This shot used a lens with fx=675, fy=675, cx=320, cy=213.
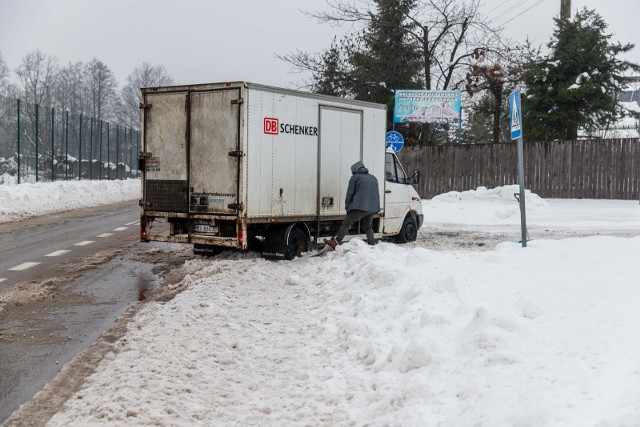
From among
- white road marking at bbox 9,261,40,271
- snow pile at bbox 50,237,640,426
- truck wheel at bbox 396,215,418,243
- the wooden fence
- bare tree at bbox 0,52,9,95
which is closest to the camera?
snow pile at bbox 50,237,640,426

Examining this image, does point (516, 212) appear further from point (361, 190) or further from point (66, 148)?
point (66, 148)

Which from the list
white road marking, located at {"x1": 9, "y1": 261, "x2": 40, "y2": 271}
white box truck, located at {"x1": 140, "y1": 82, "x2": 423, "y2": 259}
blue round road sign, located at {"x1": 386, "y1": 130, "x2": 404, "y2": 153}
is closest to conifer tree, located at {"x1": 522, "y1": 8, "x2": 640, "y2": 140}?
blue round road sign, located at {"x1": 386, "y1": 130, "x2": 404, "y2": 153}

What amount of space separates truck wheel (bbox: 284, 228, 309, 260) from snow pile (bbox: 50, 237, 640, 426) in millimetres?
3482

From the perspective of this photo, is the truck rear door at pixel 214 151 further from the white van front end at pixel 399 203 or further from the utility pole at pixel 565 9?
the utility pole at pixel 565 9

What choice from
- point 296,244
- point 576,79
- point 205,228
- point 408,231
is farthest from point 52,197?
point 576,79

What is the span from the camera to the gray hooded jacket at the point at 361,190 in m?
12.1

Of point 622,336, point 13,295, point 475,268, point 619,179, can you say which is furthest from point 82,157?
point 622,336

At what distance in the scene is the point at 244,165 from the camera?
10.8m

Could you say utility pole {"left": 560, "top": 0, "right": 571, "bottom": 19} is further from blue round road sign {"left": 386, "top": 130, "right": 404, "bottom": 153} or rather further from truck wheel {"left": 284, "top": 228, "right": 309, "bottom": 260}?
truck wheel {"left": 284, "top": 228, "right": 309, "bottom": 260}

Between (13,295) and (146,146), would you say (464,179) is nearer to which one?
(146,146)

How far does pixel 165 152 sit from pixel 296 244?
9.12ft

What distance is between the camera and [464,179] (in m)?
26.5

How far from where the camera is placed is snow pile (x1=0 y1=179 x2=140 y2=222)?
21.9 m

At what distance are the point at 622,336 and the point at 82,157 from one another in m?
35.9
